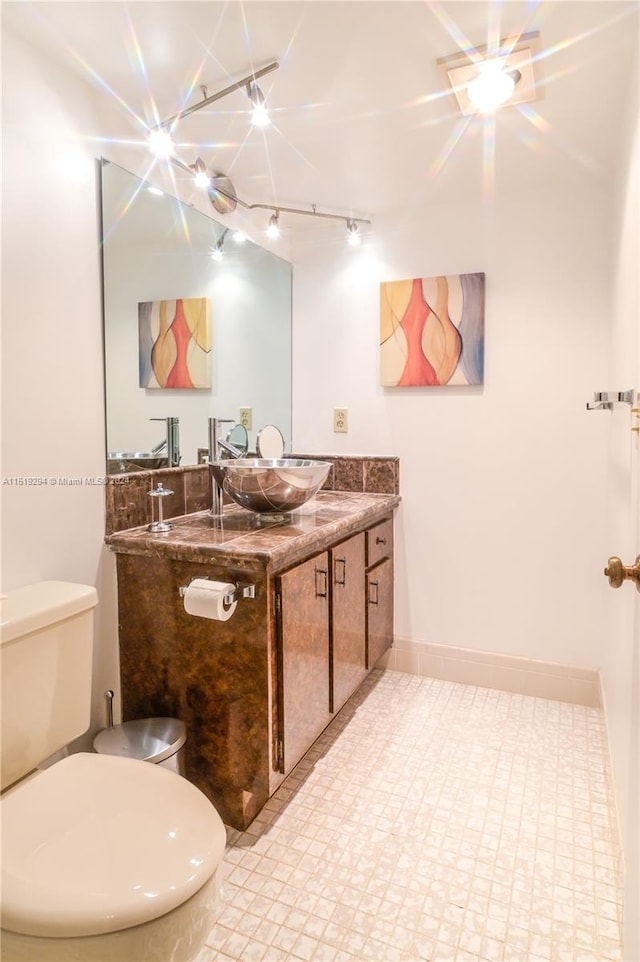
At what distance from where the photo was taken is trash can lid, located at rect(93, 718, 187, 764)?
55.3 inches

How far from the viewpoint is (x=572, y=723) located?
207 cm

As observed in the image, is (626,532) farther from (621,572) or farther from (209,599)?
(209,599)

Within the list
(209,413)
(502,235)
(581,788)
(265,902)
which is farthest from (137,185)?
(581,788)

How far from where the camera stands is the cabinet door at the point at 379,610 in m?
2.18

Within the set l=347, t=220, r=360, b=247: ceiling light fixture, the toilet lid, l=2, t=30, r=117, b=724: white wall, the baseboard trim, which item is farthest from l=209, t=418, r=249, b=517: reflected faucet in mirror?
the baseboard trim

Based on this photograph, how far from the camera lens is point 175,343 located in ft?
6.35

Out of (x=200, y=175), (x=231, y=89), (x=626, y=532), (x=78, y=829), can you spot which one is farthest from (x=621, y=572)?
(x=200, y=175)

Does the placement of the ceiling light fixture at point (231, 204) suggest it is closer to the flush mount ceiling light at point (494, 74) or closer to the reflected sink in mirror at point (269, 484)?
the flush mount ceiling light at point (494, 74)

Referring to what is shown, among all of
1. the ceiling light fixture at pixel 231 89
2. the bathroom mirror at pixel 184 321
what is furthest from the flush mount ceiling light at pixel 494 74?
the bathroom mirror at pixel 184 321

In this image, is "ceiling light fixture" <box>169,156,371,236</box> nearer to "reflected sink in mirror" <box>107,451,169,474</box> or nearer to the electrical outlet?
the electrical outlet

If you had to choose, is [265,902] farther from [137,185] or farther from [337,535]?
[137,185]

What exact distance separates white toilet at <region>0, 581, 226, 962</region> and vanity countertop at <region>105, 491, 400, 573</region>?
26 cm

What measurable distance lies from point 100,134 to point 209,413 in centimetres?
98

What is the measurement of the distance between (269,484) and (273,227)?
4.21ft
